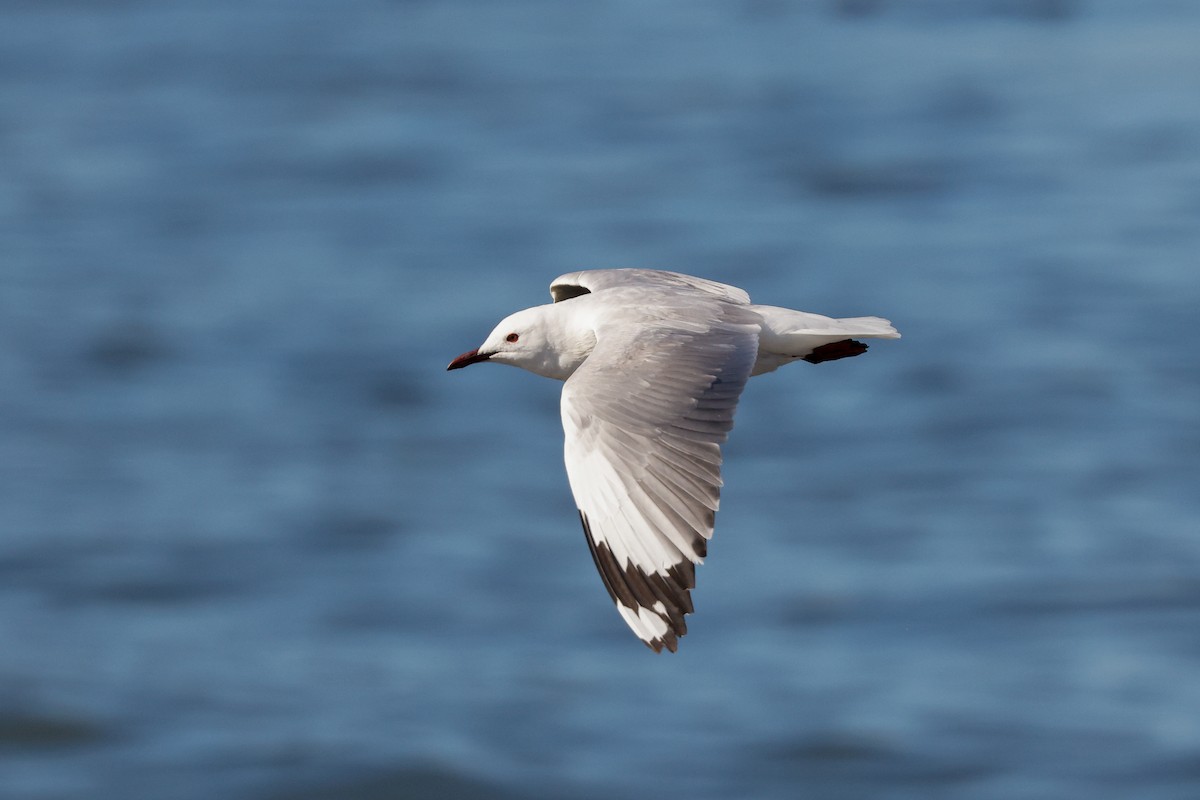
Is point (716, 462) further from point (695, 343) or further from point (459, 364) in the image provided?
point (459, 364)

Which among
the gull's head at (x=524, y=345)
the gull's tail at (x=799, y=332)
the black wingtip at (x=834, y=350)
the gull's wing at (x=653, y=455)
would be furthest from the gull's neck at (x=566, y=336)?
the black wingtip at (x=834, y=350)

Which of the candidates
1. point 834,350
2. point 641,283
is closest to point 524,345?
point 641,283

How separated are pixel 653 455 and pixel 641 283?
190 centimetres

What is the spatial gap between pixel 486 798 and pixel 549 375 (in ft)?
87.1

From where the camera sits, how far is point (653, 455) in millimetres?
6887

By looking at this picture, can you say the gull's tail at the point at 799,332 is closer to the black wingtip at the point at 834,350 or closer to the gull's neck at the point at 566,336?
the black wingtip at the point at 834,350

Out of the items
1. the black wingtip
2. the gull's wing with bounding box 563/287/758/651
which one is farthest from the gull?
the black wingtip

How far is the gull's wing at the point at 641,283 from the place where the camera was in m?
8.59

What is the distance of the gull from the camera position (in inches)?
263

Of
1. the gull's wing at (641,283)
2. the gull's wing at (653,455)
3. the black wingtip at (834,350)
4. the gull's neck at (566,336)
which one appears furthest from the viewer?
the gull's wing at (641,283)

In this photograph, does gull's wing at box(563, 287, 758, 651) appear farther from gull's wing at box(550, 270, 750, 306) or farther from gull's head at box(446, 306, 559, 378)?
gull's wing at box(550, 270, 750, 306)

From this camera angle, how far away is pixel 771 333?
8.02 metres

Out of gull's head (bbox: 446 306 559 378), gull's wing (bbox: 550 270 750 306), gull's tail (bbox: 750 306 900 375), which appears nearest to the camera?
gull's tail (bbox: 750 306 900 375)

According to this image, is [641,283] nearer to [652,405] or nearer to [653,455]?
[652,405]
